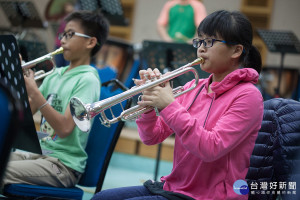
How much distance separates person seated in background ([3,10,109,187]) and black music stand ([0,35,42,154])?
0.19 meters

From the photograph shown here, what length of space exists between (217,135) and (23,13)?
16.5 ft

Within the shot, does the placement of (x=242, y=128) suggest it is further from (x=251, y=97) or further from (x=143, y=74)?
(x=143, y=74)

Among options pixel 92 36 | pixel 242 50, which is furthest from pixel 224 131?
pixel 92 36

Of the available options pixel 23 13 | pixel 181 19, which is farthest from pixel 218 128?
pixel 23 13

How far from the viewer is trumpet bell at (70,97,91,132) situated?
1.60 meters

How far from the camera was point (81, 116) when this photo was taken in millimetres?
1618

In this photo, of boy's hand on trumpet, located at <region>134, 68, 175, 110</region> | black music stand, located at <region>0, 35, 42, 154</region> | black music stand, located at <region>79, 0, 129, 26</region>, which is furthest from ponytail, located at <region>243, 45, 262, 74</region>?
black music stand, located at <region>79, 0, 129, 26</region>

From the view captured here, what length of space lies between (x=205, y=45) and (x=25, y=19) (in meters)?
4.83

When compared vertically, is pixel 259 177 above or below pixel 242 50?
below

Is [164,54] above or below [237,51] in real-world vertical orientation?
below

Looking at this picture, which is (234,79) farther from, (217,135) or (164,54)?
(164,54)

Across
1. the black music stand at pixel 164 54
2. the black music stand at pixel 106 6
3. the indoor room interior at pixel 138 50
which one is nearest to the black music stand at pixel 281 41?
the indoor room interior at pixel 138 50

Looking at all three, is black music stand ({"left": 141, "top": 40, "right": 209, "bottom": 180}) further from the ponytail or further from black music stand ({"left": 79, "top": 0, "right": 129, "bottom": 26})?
black music stand ({"left": 79, "top": 0, "right": 129, "bottom": 26})

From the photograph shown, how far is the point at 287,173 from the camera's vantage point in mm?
1701
